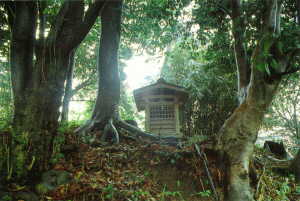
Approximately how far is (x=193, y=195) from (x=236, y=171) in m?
1.15

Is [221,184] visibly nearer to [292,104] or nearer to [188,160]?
[188,160]

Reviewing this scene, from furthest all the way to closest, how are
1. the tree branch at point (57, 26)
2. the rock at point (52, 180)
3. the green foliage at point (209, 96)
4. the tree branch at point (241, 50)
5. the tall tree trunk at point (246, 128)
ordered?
1. the green foliage at point (209, 96)
2. the tree branch at point (241, 50)
3. the tree branch at point (57, 26)
4. the tall tree trunk at point (246, 128)
5. the rock at point (52, 180)

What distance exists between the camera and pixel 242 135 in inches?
146

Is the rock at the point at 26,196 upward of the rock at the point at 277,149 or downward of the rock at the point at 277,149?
upward

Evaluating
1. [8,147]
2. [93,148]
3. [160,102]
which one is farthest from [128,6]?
[8,147]

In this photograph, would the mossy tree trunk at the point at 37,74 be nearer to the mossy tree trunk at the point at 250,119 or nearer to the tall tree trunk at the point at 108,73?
the tall tree trunk at the point at 108,73

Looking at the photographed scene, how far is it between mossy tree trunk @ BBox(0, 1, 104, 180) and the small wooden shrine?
5.08 m

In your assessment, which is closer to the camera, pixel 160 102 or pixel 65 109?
pixel 65 109

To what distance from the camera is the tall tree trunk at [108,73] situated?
668 centimetres

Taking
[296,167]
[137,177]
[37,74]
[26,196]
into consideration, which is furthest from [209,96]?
[26,196]

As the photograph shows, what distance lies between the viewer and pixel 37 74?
3.91 meters

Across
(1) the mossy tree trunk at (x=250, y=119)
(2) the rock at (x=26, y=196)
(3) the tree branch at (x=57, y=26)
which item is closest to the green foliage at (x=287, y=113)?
(1) the mossy tree trunk at (x=250, y=119)

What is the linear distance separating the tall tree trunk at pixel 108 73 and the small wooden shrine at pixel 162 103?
2100mm

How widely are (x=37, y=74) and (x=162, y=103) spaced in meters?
6.03
